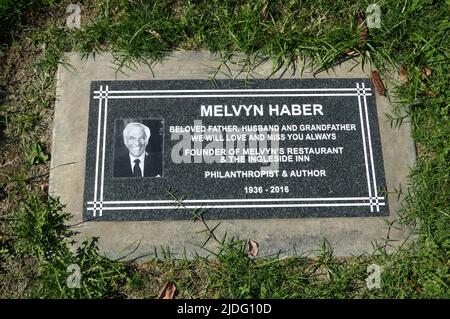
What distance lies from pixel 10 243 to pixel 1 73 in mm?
1238

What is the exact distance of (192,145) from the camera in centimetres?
335

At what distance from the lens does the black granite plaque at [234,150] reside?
326cm

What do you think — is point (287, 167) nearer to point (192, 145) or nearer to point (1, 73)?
A: point (192, 145)

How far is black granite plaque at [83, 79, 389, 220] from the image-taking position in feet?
10.7

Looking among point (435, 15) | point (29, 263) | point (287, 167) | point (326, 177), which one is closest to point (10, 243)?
point (29, 263)

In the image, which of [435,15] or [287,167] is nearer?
[287,167]
